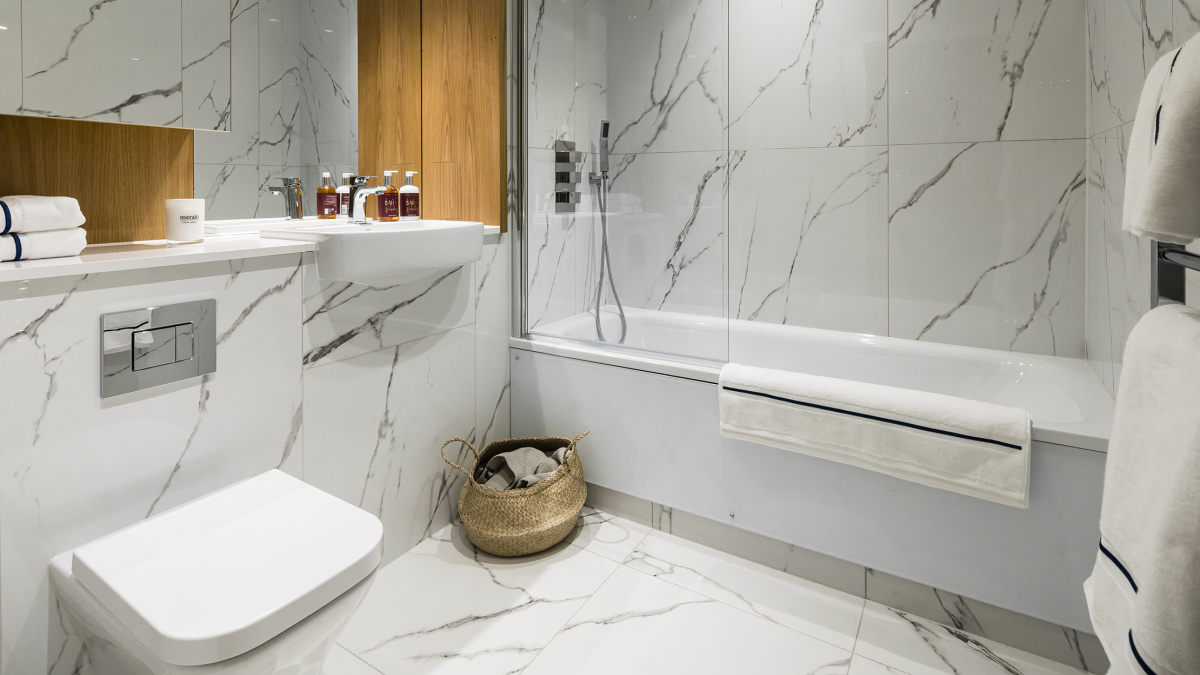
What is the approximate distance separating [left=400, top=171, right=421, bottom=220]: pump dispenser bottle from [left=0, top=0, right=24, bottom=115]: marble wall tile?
99 cm

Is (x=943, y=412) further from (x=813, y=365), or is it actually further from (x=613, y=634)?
(x=613, y=634)

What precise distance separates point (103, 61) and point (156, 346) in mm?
619

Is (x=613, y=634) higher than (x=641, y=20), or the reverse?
(x=641, y=20)

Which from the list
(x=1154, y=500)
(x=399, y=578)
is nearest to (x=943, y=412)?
(x=1154, y=500)

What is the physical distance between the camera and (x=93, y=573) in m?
1.04

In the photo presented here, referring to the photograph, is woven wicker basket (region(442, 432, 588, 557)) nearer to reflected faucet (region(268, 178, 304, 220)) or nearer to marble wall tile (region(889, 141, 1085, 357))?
reflected faucet (region(268, 178, 304, 220))

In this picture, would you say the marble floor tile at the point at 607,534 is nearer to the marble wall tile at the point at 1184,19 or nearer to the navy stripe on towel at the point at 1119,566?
the navy stripe on towel at the point at 1119,566

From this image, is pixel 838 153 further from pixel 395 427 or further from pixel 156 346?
pixel 156 346

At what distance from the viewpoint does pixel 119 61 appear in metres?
1.35

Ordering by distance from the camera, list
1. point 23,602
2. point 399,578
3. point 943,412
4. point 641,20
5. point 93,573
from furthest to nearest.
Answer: point 641,20, point 399,578, point 943,412, point 23,602, point 93,573

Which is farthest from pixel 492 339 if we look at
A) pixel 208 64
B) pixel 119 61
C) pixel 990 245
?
pixel 990 245

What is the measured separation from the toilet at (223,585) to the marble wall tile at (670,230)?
4.34 ft

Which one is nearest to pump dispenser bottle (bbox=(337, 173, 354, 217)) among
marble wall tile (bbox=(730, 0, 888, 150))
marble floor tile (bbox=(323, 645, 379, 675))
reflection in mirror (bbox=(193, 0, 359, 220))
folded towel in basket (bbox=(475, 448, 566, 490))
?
reflection in mirror (bbox=(193, 0, 359, 220))

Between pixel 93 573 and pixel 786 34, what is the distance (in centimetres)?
262
